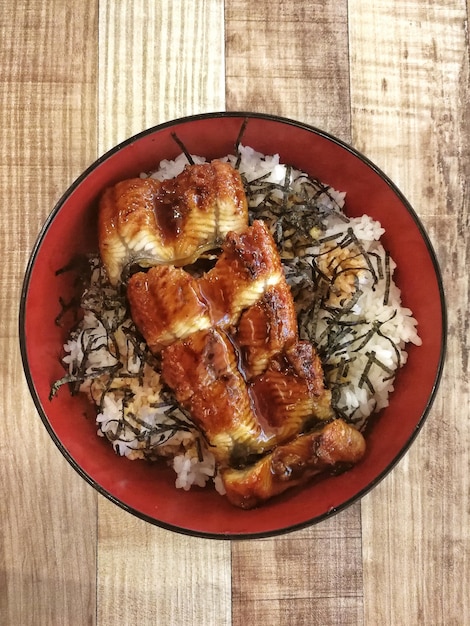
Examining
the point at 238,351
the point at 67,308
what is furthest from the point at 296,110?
the point at 67,308

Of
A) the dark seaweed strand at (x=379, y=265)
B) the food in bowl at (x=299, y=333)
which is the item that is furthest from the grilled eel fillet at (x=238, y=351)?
the dark seaweed strand at (x=379, y=265)

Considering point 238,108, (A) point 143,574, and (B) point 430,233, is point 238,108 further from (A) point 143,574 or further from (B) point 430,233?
(A) point 143,574

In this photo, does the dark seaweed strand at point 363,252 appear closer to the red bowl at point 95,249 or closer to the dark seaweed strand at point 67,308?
the red bowl at point 95,249

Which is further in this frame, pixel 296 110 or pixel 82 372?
pixel 296 110

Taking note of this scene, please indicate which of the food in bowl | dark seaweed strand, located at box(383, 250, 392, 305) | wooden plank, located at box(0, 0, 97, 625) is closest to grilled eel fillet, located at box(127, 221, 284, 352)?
the food in bowl

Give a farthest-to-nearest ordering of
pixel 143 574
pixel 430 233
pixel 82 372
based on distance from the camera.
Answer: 1. pixel 430 233
2. pixel 143 574
3. pixel 82 372

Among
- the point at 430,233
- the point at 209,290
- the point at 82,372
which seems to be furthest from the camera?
the point at 430,233

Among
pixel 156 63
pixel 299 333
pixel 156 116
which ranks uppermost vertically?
pixel 156 63
